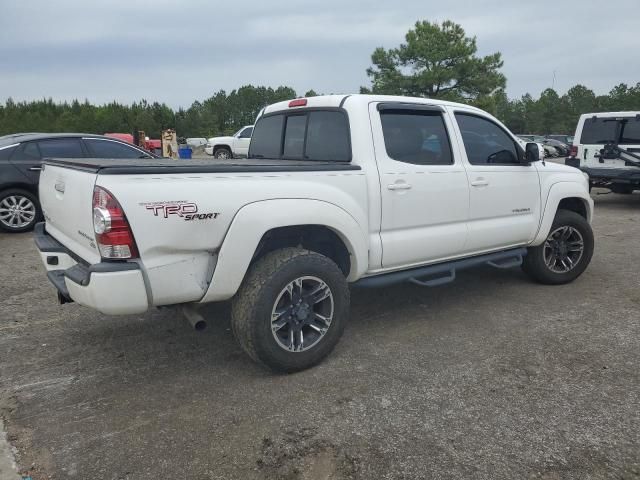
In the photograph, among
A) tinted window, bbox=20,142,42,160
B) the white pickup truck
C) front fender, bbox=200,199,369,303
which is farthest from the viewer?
tinted window, bbox=20,142,42,160

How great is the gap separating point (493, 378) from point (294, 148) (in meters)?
2.40

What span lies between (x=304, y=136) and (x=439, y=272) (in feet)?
5.22

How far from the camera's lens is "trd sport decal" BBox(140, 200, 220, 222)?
107 inches

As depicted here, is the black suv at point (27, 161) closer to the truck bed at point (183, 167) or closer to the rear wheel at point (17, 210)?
the rear wheel at point (17, 210)

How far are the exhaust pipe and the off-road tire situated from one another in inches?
8.3

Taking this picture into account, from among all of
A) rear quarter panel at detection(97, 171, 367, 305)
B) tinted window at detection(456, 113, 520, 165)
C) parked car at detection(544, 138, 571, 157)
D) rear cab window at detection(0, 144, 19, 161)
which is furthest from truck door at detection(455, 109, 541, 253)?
parked car at detection(544, 138, 571, 157)

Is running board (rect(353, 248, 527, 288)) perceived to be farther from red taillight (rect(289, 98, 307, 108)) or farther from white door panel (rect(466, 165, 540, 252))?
red taillight (rect(289, 98, 307, 108))

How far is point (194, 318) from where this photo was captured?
310 centimetres

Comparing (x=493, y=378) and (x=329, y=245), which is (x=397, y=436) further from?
Answer: (x=329, y=245)

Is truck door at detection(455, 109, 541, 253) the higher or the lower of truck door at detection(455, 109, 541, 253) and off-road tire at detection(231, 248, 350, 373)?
the higher

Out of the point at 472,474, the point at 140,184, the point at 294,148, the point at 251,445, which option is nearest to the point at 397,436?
the point at 472,474

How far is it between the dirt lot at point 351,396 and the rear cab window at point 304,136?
1.45 m

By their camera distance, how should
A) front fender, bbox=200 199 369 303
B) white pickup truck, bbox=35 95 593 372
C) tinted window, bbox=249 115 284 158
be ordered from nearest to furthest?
white pickup truck, bbox=35 95 593 372
front fender, bbox=200 199 369 303
tinted window, bbox=249 115 284 158

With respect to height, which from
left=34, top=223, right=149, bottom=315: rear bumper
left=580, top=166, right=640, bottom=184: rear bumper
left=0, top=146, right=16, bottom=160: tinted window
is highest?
left=0, top=146, right=16, bottom=160: tinted window
